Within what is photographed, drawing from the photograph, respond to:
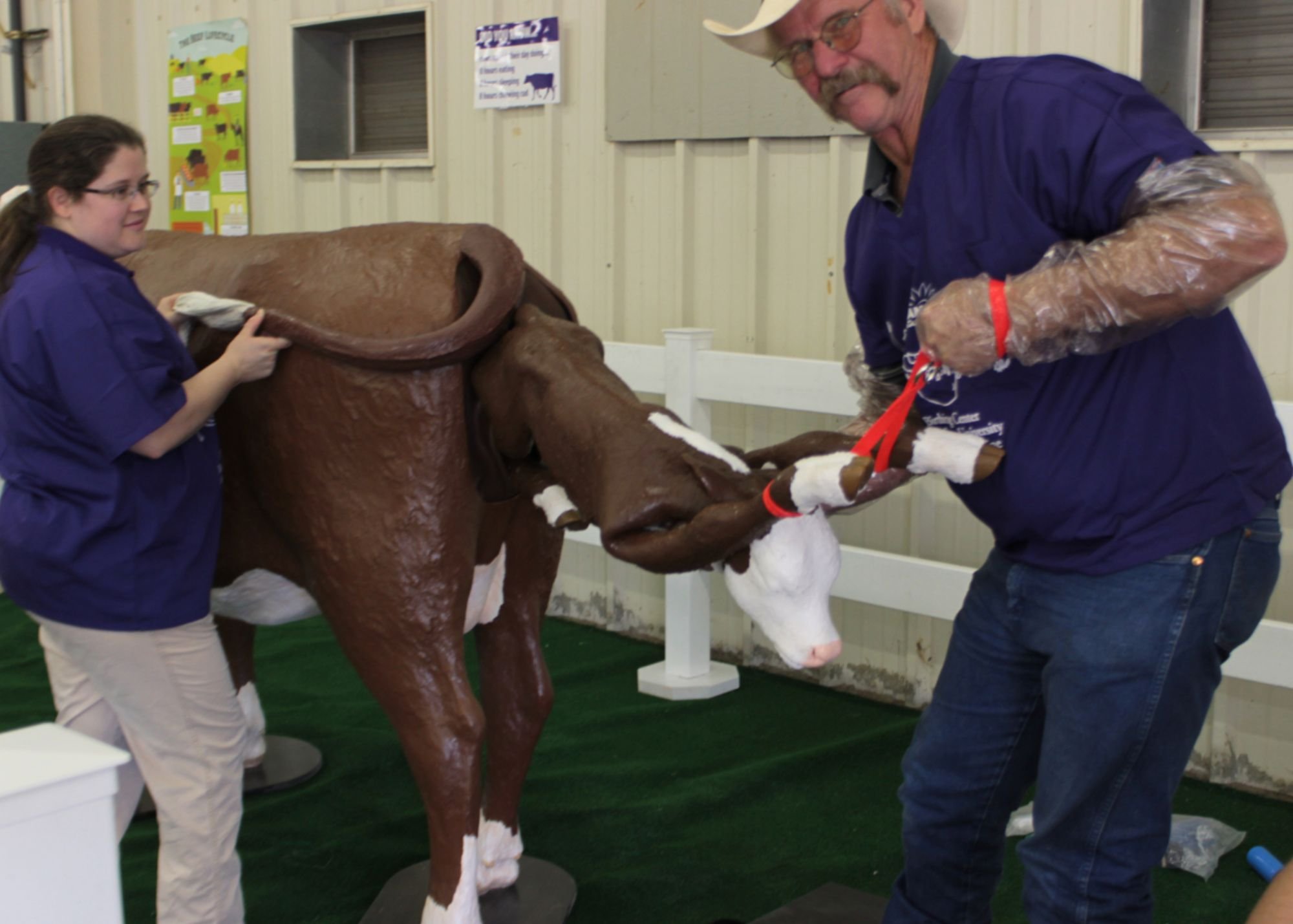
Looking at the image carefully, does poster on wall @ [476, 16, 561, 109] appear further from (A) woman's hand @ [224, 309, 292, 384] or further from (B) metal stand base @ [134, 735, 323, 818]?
(A) woman's hand @ [224, 309, 292, 384]

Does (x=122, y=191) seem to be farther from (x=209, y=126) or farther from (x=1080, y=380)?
(x=209, y=126)

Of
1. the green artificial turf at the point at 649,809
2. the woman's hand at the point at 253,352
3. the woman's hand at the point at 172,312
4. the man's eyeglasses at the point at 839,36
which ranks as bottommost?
the green artificial turf at the point at 649,809

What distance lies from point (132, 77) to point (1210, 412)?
555 cm

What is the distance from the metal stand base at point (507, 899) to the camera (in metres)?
2.45

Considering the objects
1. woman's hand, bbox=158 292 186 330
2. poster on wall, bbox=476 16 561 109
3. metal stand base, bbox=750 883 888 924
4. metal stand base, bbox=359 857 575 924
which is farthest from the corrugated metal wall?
woman's hand, bbox=158 292 186 330

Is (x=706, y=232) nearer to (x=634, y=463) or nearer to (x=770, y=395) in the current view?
(x=770, y=395)

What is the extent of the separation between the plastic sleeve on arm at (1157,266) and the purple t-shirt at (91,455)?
1248mm

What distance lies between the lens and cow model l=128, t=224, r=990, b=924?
1.90m

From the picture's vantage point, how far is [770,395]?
3.64 meters

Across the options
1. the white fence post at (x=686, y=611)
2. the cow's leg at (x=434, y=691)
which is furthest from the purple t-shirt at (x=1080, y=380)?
the white fence post at (x=686, y=611)

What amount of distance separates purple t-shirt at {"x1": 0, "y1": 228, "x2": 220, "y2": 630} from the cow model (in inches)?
7.0

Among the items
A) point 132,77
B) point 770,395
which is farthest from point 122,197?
point 132,77

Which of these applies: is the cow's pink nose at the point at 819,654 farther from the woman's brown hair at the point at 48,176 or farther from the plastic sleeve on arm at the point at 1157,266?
the woman's brown hair at the point at 48,176

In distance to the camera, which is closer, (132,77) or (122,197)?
(122,197)
